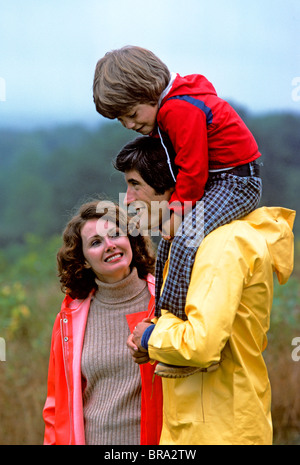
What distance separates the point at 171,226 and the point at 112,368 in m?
0.78

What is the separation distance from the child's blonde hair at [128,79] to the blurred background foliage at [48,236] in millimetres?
749

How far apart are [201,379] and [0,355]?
325cm

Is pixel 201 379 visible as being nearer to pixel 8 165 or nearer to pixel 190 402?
pixel 190 402

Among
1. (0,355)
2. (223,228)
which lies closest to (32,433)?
(0,355)

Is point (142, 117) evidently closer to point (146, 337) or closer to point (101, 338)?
point (146, 337)

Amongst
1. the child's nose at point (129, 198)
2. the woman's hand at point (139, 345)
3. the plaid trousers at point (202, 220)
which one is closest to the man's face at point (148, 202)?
the child's nose at point (129, 198)

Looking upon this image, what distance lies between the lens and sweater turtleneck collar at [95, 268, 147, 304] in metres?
2.60

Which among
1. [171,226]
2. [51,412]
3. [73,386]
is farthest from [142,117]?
[51,412]

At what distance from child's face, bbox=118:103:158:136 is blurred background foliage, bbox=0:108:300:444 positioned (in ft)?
2.29

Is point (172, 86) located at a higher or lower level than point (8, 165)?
higher

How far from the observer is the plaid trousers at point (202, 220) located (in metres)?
1.97

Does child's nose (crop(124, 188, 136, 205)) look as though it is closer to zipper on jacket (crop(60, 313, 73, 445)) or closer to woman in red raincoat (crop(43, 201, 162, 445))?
woman in red raincoat (crop(43, 201, 162, 445))

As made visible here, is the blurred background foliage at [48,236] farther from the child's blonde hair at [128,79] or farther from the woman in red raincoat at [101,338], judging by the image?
the child's blonde hair at [128,79]
